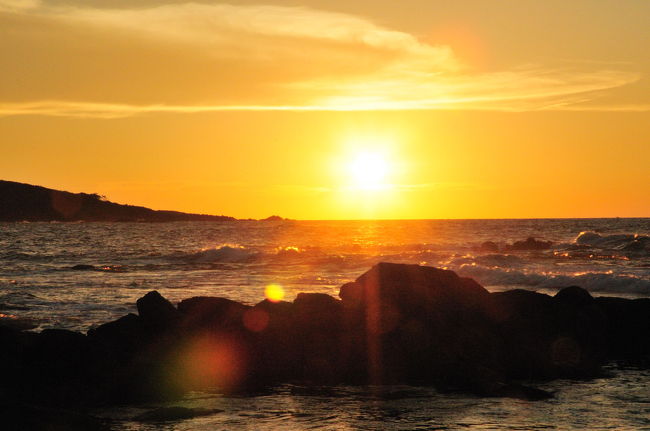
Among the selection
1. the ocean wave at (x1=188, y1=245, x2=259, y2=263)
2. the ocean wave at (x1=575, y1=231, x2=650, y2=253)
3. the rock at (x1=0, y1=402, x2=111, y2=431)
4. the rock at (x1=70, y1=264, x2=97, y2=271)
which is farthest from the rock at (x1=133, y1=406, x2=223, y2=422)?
the ocean wave at (x1=575, y1=231, x2=650, y2=253)

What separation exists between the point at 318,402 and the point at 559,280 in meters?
26.2

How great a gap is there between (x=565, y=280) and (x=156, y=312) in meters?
25.1

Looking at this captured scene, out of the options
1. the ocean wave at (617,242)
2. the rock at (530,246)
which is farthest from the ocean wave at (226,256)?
the ocean wave at (617,242)

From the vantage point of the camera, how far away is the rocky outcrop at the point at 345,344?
13.8 meters

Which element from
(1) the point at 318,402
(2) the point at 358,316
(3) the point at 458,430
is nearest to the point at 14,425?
(1) the point at 318,402

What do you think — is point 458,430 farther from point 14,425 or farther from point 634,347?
point 634,347

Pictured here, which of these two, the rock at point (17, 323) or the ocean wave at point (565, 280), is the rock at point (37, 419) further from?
the ocean wave at point (565, 280)

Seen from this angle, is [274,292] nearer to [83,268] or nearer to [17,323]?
[17,323]

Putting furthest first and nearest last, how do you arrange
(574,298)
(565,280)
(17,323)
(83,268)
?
(83,268), (565,280), (17,323), (574,298)

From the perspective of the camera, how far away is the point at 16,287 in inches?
1281

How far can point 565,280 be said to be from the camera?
120 feet

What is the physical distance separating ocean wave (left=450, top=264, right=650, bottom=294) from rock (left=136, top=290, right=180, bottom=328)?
22.4 m

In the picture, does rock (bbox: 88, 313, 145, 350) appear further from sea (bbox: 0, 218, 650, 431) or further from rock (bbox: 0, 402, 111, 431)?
rock (bbox: 0, 402, 111, 431)

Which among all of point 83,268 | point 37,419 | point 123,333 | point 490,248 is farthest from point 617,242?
point 37,419
